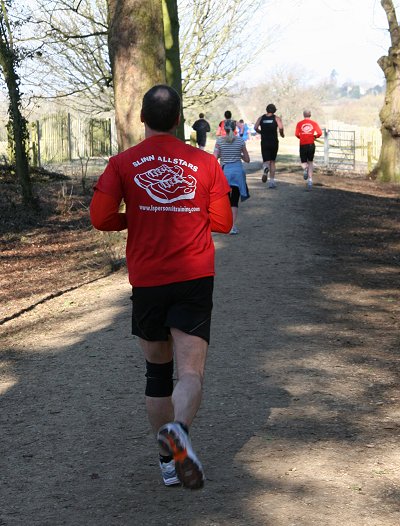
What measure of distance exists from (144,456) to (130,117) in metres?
8.66

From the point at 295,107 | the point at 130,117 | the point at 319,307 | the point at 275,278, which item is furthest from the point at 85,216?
the point at 295,107

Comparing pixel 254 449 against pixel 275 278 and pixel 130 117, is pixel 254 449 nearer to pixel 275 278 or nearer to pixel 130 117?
pixel 275 278

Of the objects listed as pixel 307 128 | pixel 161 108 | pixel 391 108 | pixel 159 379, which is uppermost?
pixel 391 108

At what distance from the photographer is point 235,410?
6.29 m

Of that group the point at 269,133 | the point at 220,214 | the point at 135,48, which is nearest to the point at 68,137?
the point at 269,133

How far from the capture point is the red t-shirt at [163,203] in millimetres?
4438

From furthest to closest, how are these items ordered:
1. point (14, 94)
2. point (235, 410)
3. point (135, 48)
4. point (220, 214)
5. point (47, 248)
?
point (14, 94) < point (47, 248) < point (135, 48) < point (235, 410) < point (220, 214)

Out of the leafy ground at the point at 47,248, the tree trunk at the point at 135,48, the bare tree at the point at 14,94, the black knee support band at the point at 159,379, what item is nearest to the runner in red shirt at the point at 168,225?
the black knee support band at the point at 159,379

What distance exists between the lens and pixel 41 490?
501 centimetres

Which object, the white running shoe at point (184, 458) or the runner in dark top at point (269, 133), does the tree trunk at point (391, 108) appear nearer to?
the runner in dark top at point (269, 133)

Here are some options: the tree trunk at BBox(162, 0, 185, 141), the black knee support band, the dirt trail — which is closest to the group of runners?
the black knee support band

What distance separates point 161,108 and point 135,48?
29.4ft

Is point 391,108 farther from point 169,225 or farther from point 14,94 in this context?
point 169,225

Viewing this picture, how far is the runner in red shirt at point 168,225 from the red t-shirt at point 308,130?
18.0 metres
